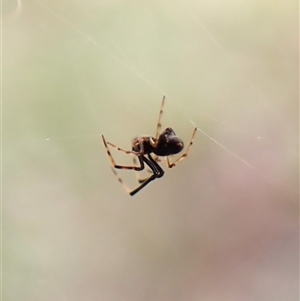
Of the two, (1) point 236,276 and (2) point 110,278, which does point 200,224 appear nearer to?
(1) point 236,276

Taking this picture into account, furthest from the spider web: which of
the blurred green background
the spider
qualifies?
the spider

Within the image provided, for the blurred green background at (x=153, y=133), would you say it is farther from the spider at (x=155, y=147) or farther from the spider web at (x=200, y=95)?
the spider at (x=155, y=147)

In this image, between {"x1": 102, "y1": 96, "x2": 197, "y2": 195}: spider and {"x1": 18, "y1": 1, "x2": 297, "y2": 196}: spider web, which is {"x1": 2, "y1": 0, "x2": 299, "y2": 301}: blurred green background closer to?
{"x1": 18, "y1": 1, "x2": 297, "y2": 196}: spider web

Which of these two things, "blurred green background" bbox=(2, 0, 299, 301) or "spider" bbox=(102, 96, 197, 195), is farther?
"blurred green background" bbox=(2, 0, 299, 301)

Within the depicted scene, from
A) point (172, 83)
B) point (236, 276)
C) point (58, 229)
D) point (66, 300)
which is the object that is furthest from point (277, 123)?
point (66, 300)

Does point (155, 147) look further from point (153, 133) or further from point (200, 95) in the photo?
point (200, 95)

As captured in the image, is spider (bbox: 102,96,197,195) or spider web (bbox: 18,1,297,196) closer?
spider (bbox: 102,96,197,195)

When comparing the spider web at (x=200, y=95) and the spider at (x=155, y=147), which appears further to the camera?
the spider web at (x=200, y=95)

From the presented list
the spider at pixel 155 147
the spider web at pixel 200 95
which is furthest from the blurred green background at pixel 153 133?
the spider at pixel 155 147
